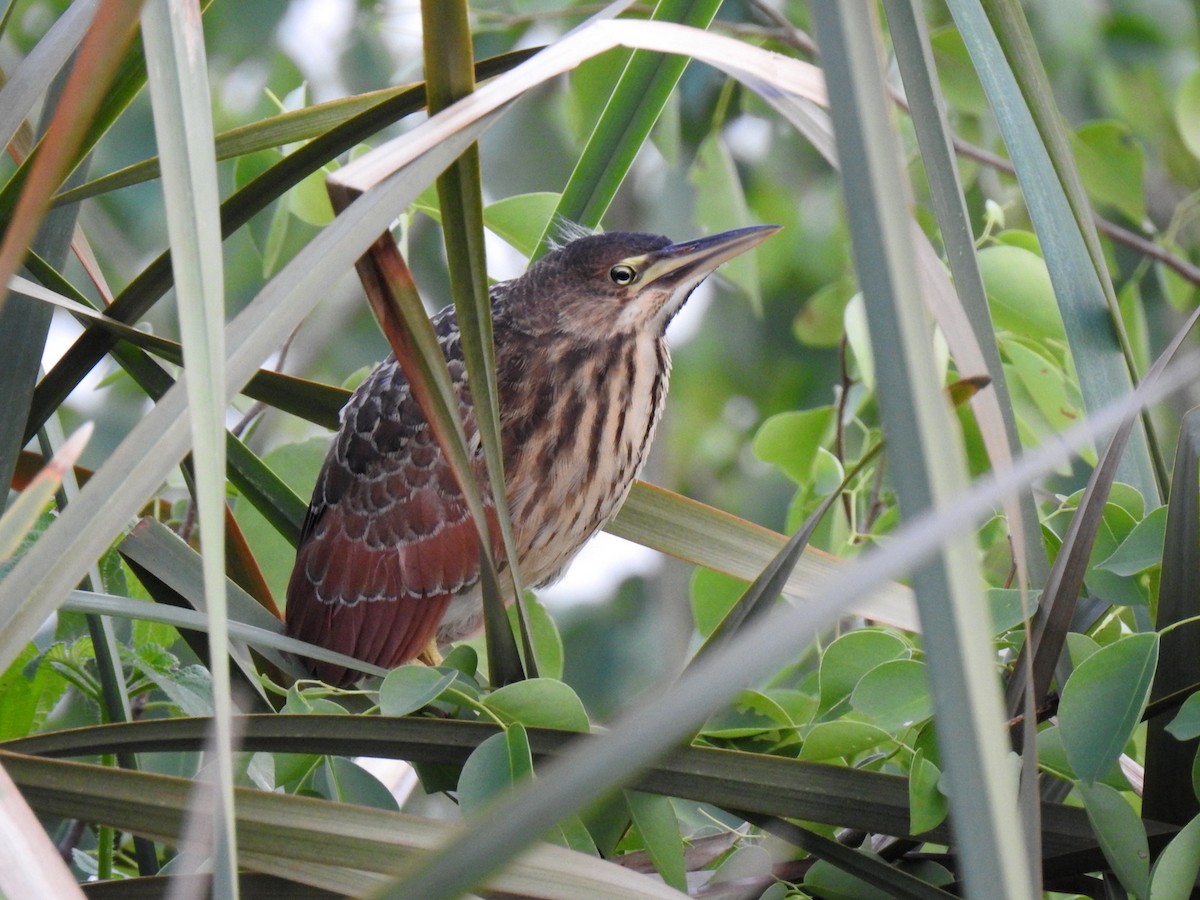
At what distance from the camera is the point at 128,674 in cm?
161

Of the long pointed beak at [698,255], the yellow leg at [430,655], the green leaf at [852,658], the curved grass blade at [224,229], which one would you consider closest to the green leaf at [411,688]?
the green leaf at [852,658]

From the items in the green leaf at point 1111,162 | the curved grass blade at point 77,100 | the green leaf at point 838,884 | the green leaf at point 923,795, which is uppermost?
the green leaf at point 1111,162

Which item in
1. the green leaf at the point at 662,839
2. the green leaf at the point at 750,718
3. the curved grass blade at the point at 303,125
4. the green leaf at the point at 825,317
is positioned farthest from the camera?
the green leaf at the point at 825,317

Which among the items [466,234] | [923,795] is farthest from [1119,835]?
[466,234]

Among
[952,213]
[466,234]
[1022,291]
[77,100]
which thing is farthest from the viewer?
[1022,291]

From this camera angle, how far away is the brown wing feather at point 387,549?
2.26 m

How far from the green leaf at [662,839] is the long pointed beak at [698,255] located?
1.07 meters

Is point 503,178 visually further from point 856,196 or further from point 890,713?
point 856,196

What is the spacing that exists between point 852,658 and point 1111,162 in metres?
1.61

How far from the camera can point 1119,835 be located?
39.7 inches

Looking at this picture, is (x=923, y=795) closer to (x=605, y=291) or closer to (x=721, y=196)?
(x=605, y=291)

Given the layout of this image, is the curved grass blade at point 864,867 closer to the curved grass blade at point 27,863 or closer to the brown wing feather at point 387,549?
the curved grass blade at point 27,863

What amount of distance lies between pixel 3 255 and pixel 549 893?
557mm

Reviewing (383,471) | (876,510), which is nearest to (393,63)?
(383,471)
